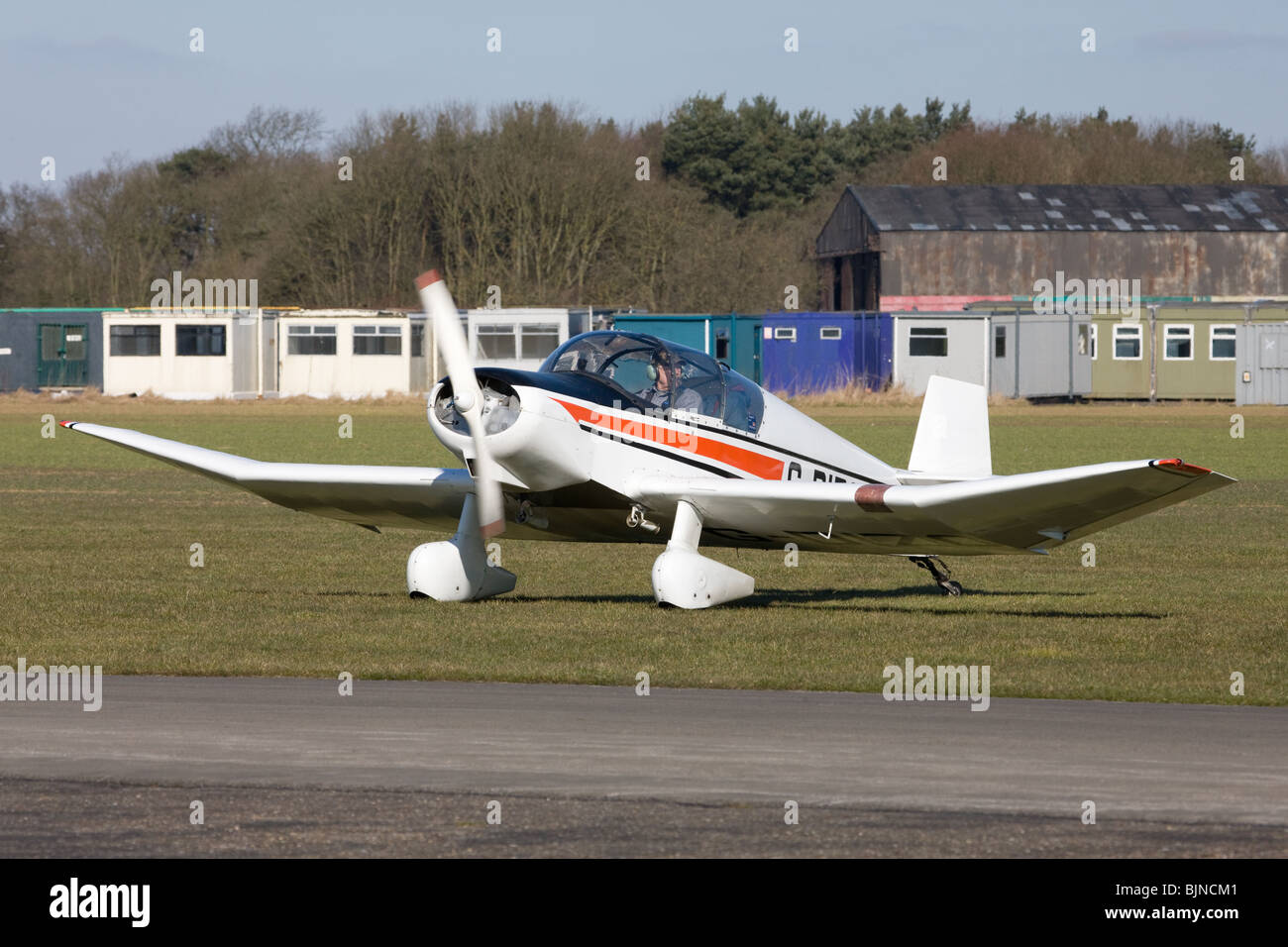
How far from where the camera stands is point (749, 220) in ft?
335

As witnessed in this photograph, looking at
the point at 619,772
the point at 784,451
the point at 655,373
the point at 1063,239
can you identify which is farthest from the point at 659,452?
the point at 1063,239

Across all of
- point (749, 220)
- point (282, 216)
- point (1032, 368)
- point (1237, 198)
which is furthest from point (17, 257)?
point (1237, 198)

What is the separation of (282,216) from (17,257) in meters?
17.1

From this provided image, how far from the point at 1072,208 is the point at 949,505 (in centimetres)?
6802

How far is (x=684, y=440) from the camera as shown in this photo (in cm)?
1480

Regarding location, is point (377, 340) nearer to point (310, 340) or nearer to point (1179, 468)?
point (310, 340)

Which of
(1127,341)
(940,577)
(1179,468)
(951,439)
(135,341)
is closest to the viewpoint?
(1179,468)

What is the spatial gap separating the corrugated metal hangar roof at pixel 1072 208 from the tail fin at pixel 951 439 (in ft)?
201

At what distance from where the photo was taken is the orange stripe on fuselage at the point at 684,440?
1424 cm

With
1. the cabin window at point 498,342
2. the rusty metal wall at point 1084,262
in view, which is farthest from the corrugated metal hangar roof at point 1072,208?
the cabin window at point 498,342

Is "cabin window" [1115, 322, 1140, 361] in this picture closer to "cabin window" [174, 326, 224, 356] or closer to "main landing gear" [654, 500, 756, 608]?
"cabin window" [174, 326, 224, 356]

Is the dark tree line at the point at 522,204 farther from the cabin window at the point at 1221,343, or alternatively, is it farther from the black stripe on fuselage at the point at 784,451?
the black stripe on fuselage at the point at 784,451
